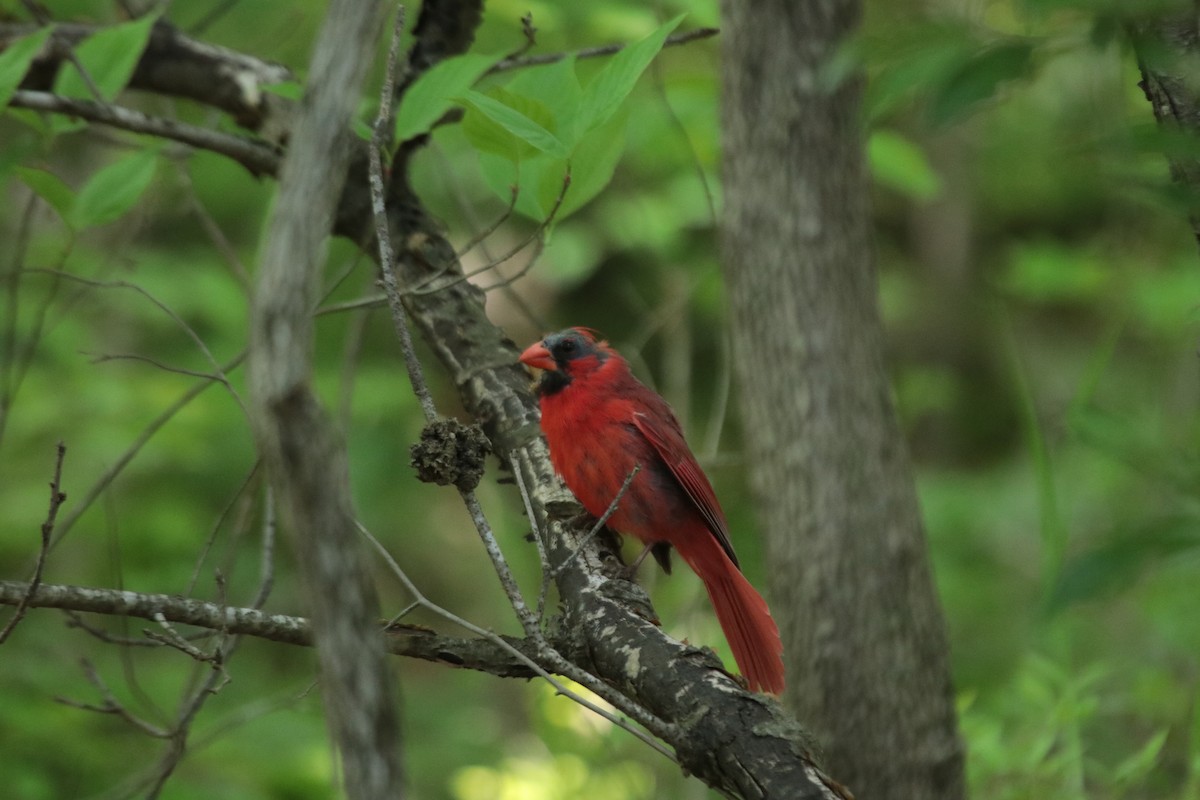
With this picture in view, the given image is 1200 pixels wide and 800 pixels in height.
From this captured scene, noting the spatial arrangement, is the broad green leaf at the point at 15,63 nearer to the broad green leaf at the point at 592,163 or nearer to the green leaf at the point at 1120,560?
the broad green leaf at the point at 592,163

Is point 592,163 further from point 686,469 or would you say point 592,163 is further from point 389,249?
point 686,469

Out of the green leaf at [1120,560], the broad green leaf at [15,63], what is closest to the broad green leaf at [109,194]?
Answer: the broad green leaf at [15,63]

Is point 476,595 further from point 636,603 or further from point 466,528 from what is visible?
point 636,603

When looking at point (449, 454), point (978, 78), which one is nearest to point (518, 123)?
point (449, 454)

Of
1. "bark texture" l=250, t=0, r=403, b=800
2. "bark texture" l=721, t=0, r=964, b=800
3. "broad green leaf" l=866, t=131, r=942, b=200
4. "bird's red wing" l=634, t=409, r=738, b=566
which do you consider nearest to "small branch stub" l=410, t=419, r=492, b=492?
"bark texture" l=250, t=0, r=403, b=800

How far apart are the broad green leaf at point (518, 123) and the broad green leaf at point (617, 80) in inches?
2.1

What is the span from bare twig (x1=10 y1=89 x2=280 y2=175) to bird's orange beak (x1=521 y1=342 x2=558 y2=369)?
0.75m

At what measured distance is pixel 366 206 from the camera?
9.02 ft

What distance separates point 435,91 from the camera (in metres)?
2.03

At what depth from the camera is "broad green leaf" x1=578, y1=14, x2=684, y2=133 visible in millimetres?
1713

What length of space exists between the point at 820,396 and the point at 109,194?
1.70 m

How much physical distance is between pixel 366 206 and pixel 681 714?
1516 mm

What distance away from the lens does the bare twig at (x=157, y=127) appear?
7.82 feet

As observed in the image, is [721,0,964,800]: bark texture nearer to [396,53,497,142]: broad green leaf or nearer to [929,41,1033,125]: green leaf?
[396,53,497,142]: broad green leaf
